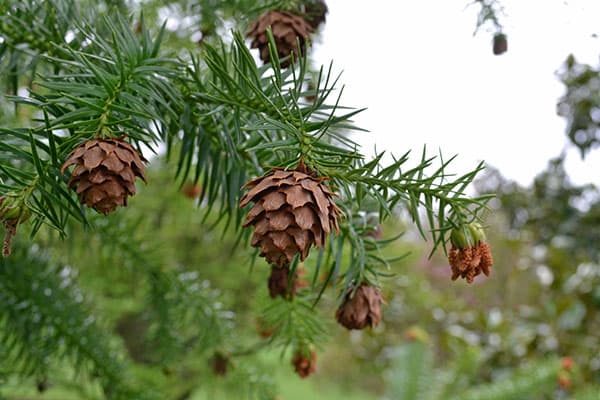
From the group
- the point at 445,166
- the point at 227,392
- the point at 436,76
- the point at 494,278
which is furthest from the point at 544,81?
the point at 494,278

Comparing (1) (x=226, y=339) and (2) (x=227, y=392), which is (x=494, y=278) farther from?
(1) (x=226, y=339)

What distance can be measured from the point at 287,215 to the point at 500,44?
27cm

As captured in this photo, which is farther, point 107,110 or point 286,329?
point 286,329

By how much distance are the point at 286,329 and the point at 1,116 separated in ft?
1.11

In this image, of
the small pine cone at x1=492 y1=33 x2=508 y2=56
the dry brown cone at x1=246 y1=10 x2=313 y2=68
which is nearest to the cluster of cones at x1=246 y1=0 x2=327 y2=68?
the dry brown cone at x1=246 y1=10 x2=313 y2=68

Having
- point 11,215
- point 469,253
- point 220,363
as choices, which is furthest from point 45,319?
point 469,253

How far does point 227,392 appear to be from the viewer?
0.97 meters

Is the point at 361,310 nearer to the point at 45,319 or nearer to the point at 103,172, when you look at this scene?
the point at 103,172

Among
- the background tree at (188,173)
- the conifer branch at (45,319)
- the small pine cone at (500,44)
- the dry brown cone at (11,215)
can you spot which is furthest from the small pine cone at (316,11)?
the conifer branch at (45,319)

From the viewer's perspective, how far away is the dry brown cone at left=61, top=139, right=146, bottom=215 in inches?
9.3

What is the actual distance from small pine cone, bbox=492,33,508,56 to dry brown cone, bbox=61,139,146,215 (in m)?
0.29

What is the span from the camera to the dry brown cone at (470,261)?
0.28 m

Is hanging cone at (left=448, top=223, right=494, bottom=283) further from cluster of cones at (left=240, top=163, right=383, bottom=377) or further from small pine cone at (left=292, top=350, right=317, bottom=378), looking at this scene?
small pine cone at (left=292, top=350, right=317, bottom=378)

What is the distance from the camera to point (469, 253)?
0.93 ft
